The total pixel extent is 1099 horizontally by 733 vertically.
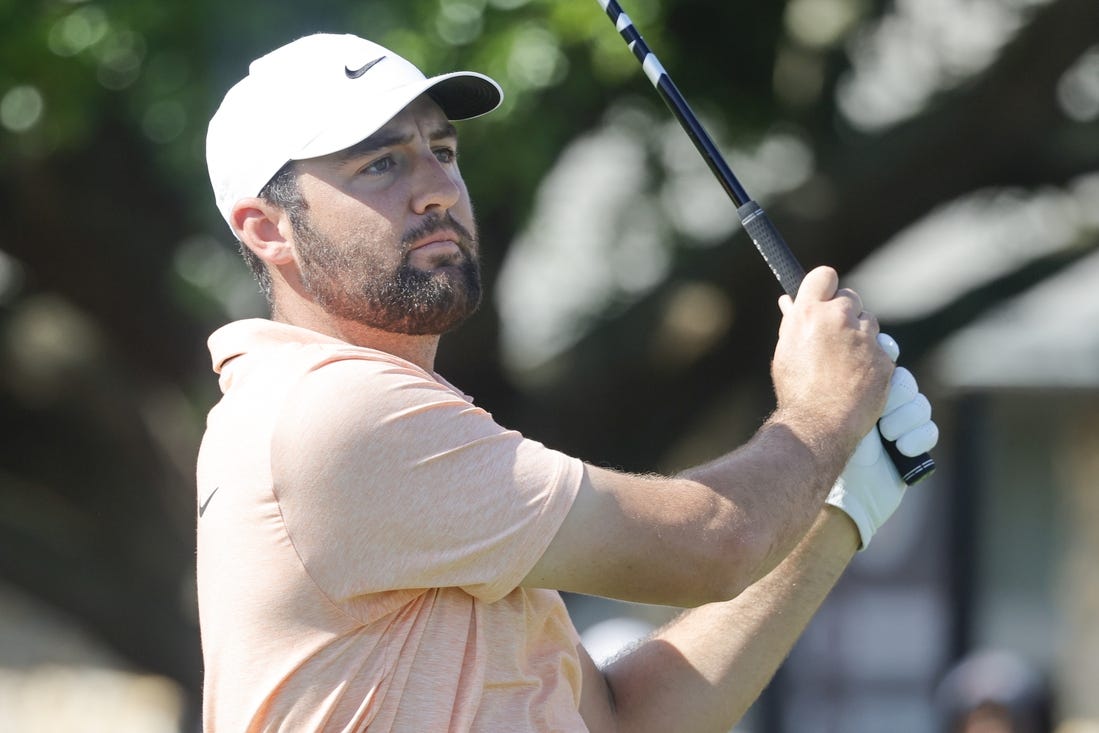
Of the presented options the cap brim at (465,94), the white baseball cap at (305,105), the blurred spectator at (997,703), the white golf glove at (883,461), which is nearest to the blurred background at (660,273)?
the blurred spectator at (997,703)

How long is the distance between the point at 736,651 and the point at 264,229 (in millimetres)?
935

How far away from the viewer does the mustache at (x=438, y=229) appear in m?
2.21

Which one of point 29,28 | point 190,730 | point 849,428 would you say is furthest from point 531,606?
point 190,730

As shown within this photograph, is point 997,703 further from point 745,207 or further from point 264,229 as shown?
point 264,229

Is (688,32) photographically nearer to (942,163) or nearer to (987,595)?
(942,163)

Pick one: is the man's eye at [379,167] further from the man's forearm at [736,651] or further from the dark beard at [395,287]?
the man's forearm at [736,651]

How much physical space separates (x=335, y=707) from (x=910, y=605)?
21.3ft

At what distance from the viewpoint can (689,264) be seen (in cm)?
673

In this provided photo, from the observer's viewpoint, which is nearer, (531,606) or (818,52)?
(531,606)

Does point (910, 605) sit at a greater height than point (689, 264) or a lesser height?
lesser

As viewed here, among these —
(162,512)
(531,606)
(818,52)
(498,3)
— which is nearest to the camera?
(531,606)

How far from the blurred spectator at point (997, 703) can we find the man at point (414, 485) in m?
3.39

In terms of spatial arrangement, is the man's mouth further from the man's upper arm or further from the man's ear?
the man's upper arm

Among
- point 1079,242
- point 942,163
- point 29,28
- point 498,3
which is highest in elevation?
point 29,28
